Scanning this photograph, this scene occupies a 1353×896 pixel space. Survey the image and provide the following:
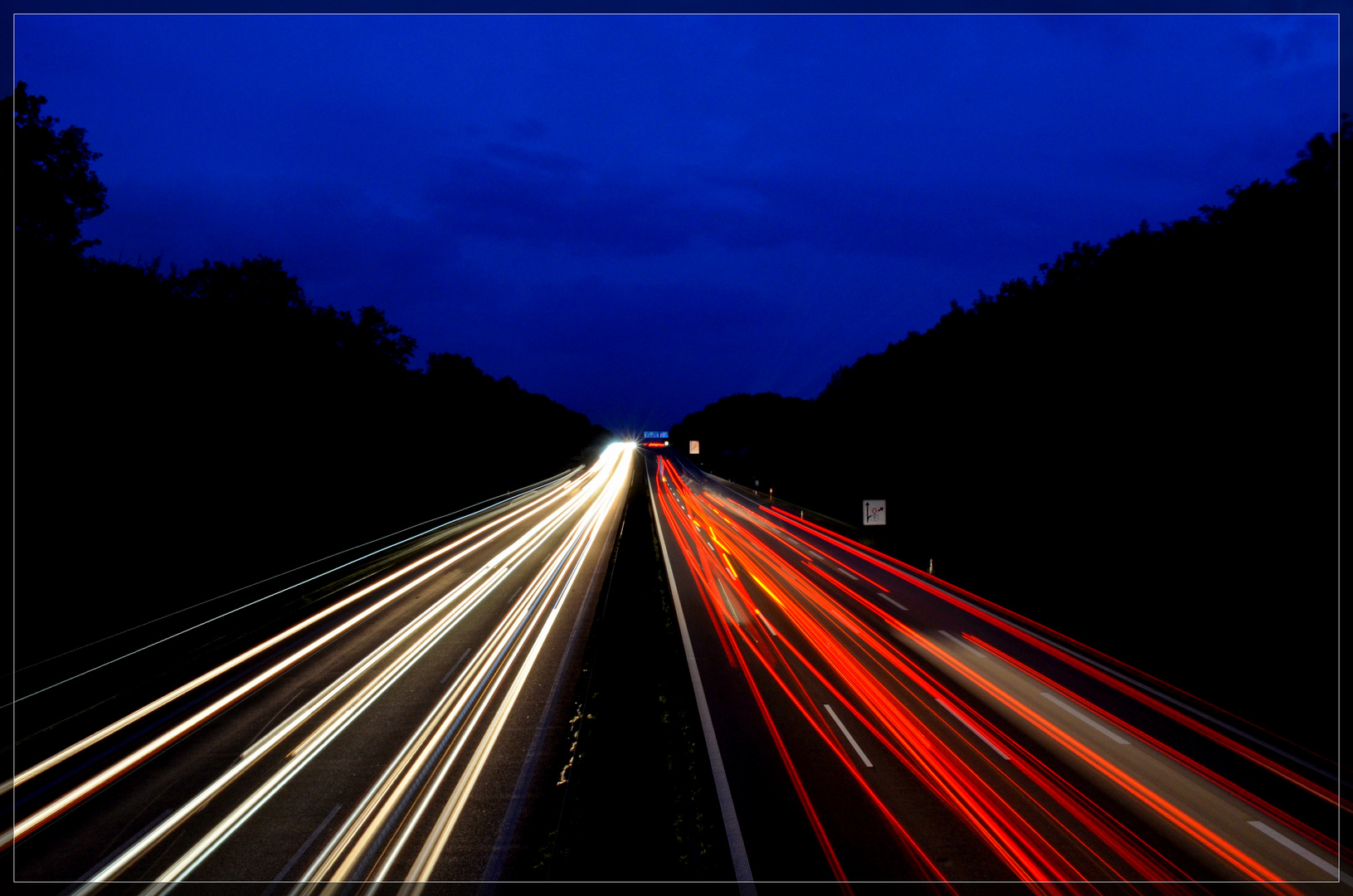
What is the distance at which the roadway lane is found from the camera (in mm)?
7523

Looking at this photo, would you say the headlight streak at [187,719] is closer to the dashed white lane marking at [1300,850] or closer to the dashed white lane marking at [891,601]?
the dashed white lane marking at [891,601]

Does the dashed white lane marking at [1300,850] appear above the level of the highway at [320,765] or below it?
below

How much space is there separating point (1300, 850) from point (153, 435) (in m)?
29.3

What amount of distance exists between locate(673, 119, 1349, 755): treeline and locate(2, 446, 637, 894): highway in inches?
531

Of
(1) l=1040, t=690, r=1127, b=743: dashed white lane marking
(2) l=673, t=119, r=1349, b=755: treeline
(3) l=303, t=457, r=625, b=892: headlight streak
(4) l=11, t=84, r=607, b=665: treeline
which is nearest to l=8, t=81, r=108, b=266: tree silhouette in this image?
(4) l=11, t=84, r=607, b=665: treeline

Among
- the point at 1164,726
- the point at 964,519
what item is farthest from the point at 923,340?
the point at 1164,726

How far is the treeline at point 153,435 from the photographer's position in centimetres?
1558

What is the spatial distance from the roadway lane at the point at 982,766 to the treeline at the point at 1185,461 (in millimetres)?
2170

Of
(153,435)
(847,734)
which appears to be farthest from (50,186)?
(847,734)

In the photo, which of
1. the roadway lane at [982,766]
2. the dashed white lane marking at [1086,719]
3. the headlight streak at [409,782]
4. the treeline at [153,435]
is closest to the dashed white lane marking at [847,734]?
the roadway lane at [982,766]

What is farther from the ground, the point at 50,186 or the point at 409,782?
the point at 50,186

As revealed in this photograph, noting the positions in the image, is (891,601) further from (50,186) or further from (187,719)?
(50,186)

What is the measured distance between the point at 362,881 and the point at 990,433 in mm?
30848

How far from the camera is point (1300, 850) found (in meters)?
7.64
